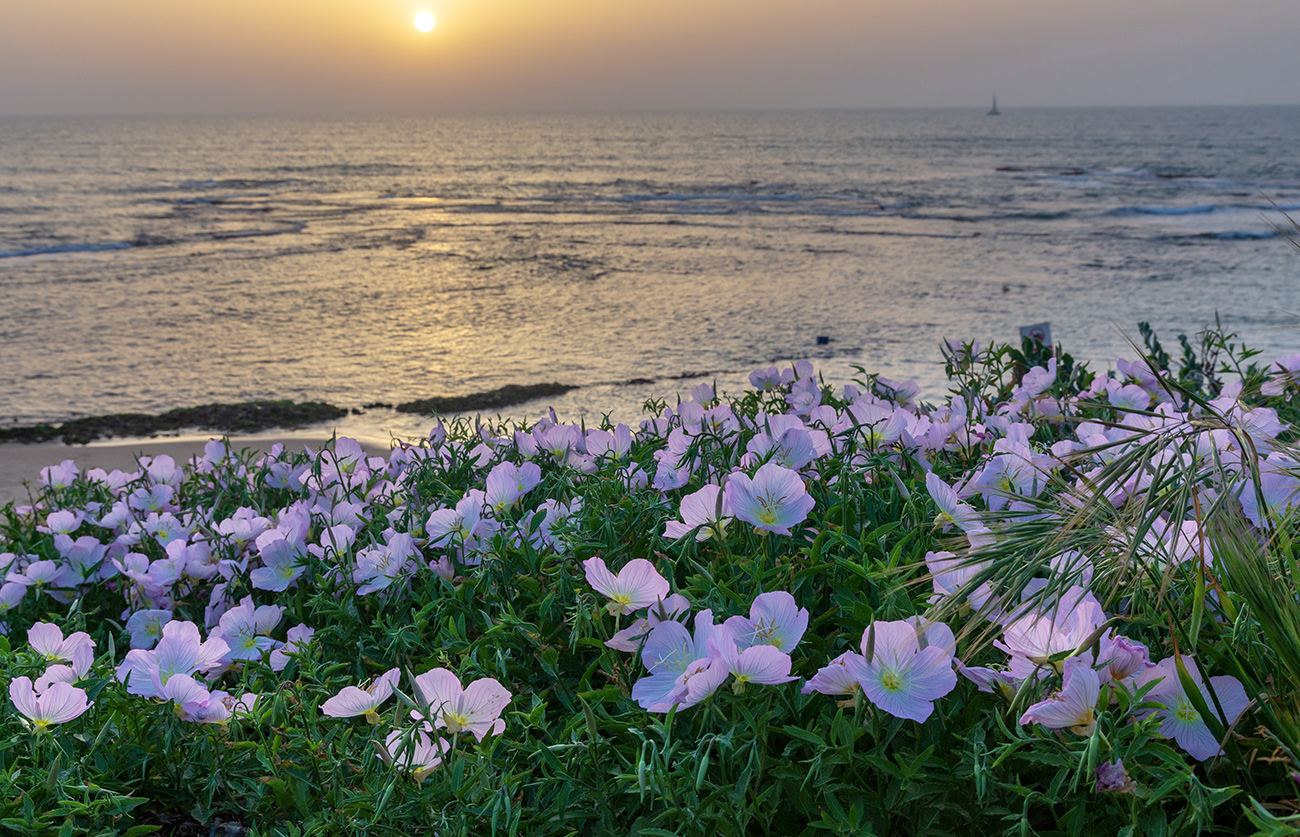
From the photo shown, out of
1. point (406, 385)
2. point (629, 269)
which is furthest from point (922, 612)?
point (629, 269)

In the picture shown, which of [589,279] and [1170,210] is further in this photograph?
[1170,210]

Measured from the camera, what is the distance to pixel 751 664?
36.4 inches

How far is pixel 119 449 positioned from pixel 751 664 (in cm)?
642

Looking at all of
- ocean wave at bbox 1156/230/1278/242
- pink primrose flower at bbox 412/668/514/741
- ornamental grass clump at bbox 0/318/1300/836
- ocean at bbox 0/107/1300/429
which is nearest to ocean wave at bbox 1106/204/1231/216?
ocean at bbox 0/107/1300/429

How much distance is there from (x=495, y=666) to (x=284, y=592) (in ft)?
2.37

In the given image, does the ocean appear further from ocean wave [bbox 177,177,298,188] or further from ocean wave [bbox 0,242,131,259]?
ocean wave [bbox 177,177,298,188]

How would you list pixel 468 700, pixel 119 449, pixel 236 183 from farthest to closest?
pixel 236 183 < pixel 119 449 < pixel 468 700

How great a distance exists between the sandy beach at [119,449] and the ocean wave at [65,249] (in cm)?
1256

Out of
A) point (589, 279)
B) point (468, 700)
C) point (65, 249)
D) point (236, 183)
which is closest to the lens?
point (468, 700)

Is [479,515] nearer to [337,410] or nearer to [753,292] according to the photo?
[337,410]

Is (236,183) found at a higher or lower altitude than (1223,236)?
higher

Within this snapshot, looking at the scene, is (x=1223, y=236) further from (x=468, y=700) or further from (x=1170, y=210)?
(x=468, y=700)

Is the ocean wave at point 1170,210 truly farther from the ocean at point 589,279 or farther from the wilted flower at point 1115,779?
the wilted flower at point 1115,779

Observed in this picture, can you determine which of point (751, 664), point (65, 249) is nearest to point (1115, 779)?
point (751, 664)
